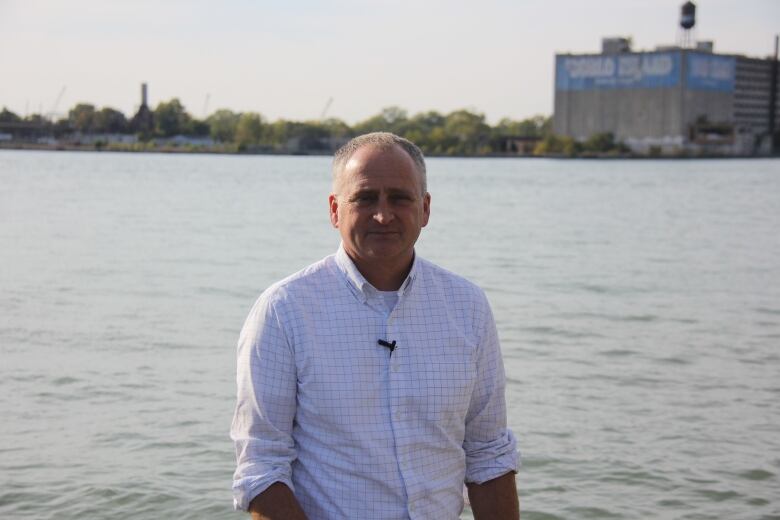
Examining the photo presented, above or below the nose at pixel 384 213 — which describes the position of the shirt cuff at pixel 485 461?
below

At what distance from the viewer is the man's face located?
124 inches

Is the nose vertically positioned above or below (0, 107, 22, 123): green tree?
below

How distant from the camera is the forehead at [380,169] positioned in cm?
316

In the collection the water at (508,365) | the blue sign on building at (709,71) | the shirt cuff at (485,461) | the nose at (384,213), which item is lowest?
the water at (508,365)

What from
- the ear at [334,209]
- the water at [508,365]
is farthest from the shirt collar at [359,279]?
the water at [508,365]

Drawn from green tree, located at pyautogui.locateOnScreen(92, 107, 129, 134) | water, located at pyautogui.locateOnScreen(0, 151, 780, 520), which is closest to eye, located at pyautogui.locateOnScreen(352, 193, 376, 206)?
water, located at pyautogui.locateOnScreen(0, 151, 780, 520)

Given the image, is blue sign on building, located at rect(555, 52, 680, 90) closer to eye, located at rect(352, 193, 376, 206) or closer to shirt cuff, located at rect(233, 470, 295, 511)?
eye, located at rect(352, 193, 376, 206)

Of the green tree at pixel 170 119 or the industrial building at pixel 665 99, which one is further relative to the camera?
the green tree at pixel 170 119

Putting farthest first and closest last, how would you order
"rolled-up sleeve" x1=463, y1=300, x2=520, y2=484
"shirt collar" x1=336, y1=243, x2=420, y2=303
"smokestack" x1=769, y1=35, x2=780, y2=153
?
"smokestack" x1=769, y1=35, x2=780, y2=153 → "rolled-up sleeve" x1=463, y1=300, x2=520, y2=484 → "shirt collar" x1=336, y1=243, x2=420, y2=303

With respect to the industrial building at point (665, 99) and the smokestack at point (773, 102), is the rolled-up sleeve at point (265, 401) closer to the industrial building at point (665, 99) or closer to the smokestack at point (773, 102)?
the industrial building at point (665, 99)

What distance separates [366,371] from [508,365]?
8.89 metres

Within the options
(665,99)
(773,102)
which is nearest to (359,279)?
(665,99)

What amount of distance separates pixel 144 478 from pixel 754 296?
13.7 meters

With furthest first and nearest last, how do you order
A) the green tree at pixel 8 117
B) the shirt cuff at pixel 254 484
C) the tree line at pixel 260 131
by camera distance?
the green tree at pixel 8 117
the tree line at pixel 260 131
the shirt cuff at pixel 254 484
